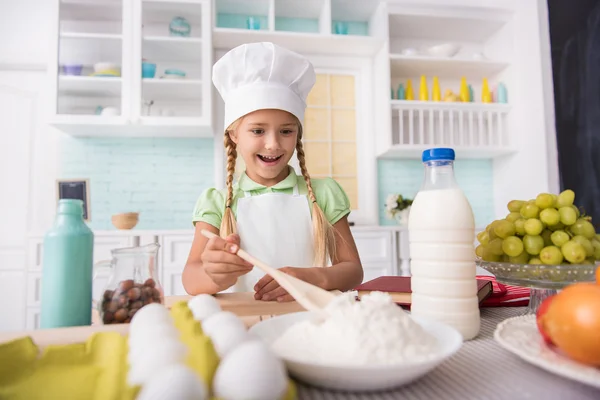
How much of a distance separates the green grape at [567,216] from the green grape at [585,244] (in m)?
0.03

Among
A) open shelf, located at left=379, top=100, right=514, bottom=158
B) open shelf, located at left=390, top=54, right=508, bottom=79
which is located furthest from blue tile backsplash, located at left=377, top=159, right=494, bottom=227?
open shelf, located at left=390, top=54, right=508, bottom=79

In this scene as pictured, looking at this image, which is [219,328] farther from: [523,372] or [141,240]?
[141,240]

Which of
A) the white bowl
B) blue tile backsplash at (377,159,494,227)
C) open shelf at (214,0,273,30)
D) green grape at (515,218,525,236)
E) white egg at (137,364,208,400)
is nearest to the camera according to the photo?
white egg at (137,364,208,400)

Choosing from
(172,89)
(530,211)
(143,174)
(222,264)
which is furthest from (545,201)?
(143,174)

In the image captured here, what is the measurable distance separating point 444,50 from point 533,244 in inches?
97.2

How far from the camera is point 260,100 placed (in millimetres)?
1078

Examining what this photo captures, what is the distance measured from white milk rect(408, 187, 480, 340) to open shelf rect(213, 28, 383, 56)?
2.24 meters

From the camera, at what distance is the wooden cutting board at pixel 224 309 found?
48 centimetres

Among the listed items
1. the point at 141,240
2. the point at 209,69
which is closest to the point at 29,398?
the point at 141,240

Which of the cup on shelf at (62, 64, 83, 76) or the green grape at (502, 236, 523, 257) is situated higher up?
the cup on shelf at (62, 64, 83, 76)

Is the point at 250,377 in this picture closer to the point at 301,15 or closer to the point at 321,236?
the point at 321,236

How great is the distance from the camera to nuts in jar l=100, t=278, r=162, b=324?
1.95 ft

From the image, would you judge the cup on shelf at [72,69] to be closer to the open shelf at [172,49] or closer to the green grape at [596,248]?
the open shelf at [172,49]

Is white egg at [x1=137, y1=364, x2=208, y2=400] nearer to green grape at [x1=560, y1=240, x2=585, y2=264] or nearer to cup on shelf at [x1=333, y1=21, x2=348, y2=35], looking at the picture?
green grape at [x1=560, y1=240, x2=585, y2=264]
